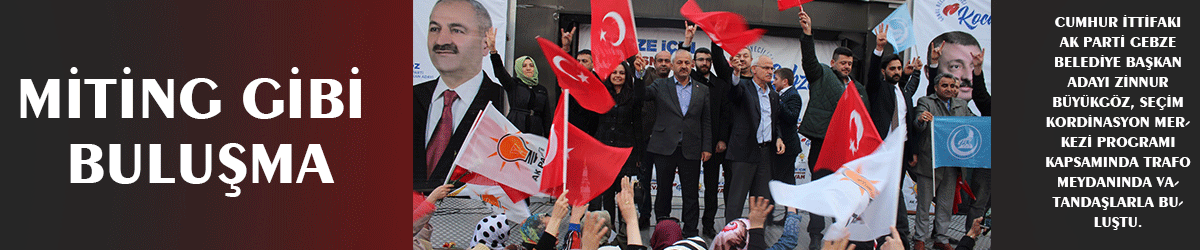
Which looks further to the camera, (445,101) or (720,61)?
(445,101)

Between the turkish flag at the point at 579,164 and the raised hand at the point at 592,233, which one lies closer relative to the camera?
the raised hand at the point at 592,233

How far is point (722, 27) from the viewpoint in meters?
5.03

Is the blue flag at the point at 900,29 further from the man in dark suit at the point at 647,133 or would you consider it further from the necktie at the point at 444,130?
the necktie at the point at 444,130

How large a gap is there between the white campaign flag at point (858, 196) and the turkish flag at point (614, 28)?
52.4 inches

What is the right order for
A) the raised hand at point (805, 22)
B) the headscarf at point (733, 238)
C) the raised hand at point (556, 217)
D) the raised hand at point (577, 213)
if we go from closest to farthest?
the raised hand at point (556, 217) → the headscarf at point (733, 238) → the raised hand at point (577, 213) → the raised hand at point (805, 22)

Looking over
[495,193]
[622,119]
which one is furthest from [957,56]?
[495,193]

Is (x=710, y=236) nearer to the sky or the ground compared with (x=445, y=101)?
nearer to the ground

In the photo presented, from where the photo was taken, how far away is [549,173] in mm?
4480

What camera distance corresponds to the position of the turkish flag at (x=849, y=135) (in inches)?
163

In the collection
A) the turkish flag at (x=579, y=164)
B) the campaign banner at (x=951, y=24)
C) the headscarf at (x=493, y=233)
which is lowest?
the headscarf at (x=493, y=233)

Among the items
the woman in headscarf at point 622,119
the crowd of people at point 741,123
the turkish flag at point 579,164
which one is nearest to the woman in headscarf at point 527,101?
the crowd of people at point 741,123
